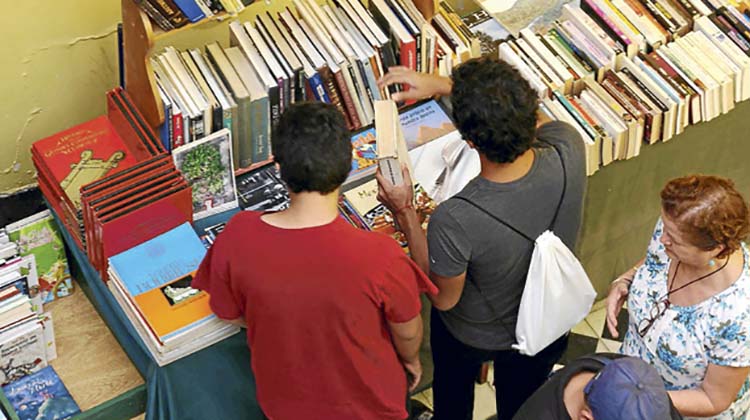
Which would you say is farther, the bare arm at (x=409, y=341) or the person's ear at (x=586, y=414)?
the bare arm at (x=409, y=341)

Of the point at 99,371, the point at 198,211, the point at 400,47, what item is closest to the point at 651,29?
the point at 400,47

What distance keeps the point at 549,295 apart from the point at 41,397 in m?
1.57

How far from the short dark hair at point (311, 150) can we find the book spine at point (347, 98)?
3.11 ft

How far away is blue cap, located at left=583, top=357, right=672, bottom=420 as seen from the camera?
223 cm

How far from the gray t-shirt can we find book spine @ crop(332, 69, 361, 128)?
32.0 inches

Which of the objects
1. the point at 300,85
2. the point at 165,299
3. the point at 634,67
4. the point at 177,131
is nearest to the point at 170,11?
the point at 177,131

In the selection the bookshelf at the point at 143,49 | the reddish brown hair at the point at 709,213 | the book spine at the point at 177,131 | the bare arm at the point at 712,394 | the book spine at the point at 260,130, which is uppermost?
the bookshelf at the point at 143,49

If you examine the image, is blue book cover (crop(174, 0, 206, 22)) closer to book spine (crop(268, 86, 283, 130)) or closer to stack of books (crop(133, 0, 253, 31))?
stack of books (crop(133, 0, 253, 31))

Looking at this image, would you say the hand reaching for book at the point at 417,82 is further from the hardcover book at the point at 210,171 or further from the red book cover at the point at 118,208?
the red book cover at the point at 118,208

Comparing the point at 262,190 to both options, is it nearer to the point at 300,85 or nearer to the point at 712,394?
the point at 300,85

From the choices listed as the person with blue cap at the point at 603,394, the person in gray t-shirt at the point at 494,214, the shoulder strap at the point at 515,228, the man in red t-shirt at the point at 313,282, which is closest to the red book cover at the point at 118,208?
the man in red t-shirt at the point at 313,282

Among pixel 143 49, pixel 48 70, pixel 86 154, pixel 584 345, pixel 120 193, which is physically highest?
pixel 48 70

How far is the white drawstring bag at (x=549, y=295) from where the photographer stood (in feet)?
8.65

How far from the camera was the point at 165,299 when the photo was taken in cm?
286
